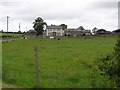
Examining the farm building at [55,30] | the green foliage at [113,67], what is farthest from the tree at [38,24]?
the green foliage at [113,67]

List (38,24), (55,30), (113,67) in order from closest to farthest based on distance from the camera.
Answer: (113,67), (38,24), (55,30)

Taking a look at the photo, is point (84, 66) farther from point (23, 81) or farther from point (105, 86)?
point (105, 86)

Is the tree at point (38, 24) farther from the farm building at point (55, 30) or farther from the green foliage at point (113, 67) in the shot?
the green foliage at point (113, 67)

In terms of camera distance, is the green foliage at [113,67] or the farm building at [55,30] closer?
the green foliage at [113,67]

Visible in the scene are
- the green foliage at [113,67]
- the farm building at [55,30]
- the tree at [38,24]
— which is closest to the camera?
the green foliage at [113,67]

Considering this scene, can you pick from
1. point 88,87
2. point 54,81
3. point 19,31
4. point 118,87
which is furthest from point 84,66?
point 19,31

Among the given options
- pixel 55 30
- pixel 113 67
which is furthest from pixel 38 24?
pixel 113 67

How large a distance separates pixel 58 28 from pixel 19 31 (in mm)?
20259

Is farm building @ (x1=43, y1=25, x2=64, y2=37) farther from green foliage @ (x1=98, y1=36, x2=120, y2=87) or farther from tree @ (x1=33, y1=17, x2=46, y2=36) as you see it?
green foliage @ (x1=98, y1=36, x2=120, y2=87)

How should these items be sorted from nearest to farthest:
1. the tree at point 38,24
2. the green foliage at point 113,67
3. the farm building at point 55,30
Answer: the green foliage at point 113,67, the tree at point 38,24, the farm building at point 55,30

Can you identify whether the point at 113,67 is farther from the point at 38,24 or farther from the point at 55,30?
the point at 55,30

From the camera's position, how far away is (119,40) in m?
9.80

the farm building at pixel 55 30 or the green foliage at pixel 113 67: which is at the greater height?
the farm building at pixel 55 30

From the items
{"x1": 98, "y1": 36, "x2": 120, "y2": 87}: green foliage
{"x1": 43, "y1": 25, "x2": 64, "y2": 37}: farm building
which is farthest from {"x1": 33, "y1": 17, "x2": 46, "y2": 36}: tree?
{"x1": 98, "y1": 36, "x2": 120, "y2": 87}: green foliage
